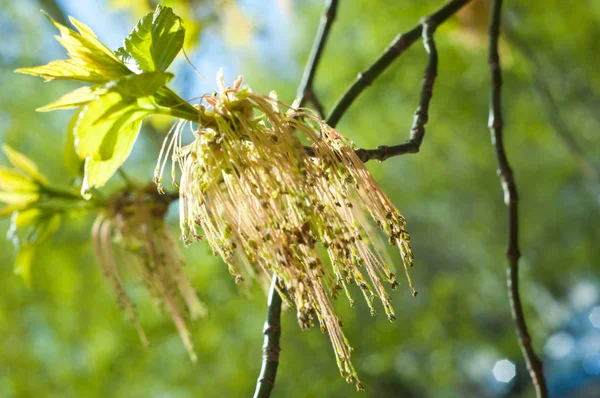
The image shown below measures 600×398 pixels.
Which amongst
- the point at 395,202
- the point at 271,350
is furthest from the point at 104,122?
the point at 395,202

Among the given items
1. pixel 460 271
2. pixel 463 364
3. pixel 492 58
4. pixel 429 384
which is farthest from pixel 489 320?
pixel 492 58

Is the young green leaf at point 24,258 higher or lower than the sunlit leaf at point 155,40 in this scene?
higher

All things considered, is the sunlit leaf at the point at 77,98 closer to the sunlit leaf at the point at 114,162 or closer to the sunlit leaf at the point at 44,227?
the sunlit leaf at the point at 114,162

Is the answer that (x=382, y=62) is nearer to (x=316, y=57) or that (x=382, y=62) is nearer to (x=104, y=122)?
(x=316, y=57)

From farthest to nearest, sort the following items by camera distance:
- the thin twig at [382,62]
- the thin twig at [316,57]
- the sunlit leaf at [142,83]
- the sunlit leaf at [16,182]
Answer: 1. the sunlit leaf at [16,182]
2. the thin twig at [316,57]
3. the thin twig at [382,62]
4. the sunlit leaf at [142,83]

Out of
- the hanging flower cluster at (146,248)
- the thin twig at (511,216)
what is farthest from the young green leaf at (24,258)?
the thin twig at (511,216)

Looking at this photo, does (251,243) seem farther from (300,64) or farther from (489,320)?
(489,320)
